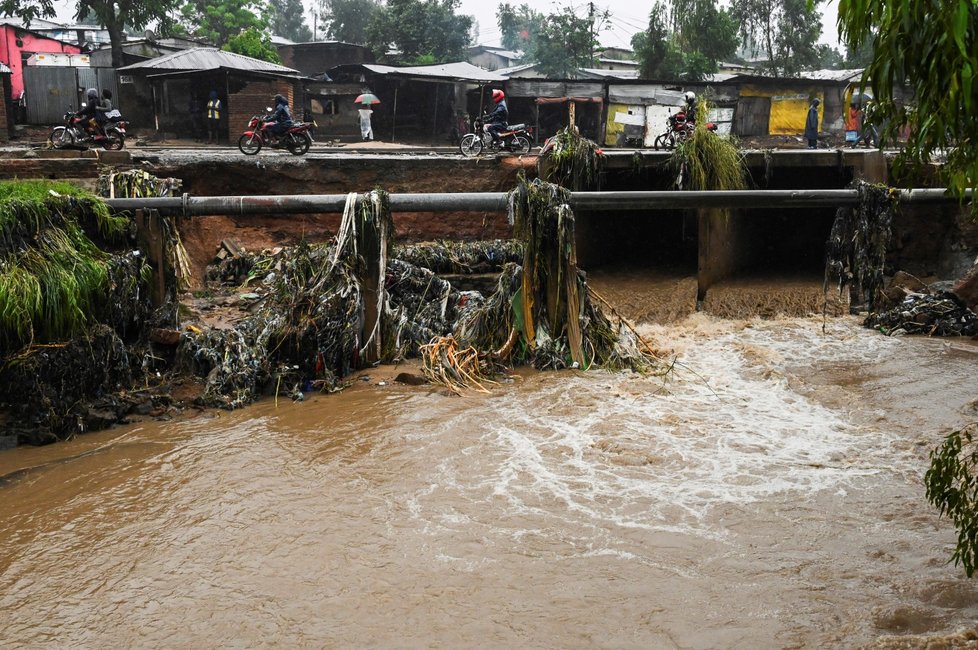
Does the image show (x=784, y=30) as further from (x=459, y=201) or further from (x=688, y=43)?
(x=459, y=201)

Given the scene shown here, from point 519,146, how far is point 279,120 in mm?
4245

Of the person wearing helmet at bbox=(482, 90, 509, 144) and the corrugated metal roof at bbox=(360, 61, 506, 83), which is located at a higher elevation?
the corrugated metal roof at bbox=(360, 61, 506, 83)

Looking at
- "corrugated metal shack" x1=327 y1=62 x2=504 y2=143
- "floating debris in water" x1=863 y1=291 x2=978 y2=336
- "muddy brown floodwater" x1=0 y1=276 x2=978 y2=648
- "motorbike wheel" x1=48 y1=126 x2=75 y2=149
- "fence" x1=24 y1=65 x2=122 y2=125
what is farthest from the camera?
"corrugated metal shack" x1=327 y1=62 x2=504 y2=143

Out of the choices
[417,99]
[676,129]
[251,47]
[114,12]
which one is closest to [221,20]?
[251,47]

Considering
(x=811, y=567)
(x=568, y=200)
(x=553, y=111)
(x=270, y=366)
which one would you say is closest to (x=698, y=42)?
(x=553, y=111)

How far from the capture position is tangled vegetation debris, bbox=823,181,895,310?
30.7 ft

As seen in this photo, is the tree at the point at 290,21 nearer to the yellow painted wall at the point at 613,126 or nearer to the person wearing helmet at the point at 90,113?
the yellow painted wall at the point at 613,126

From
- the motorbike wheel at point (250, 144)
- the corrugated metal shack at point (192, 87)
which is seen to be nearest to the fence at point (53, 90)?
the corrugated metal shack at point (192, 87)

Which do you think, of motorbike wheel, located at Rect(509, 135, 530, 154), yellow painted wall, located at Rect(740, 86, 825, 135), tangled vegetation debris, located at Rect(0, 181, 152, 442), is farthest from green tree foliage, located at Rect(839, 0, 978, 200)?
yellow painted wall, located at Rect(740, 86, 825, 135)

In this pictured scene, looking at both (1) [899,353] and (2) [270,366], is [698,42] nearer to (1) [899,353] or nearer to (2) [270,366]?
(1) [899,353]

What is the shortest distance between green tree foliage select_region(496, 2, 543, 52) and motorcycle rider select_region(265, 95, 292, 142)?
135 ft

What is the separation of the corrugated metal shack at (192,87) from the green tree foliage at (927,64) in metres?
20.9

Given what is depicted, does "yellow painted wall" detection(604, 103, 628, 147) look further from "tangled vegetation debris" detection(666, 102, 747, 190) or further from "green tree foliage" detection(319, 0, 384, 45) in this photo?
"green tree foliage" detection(319, 0, 384, 45)

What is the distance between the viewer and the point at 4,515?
5445 mm
